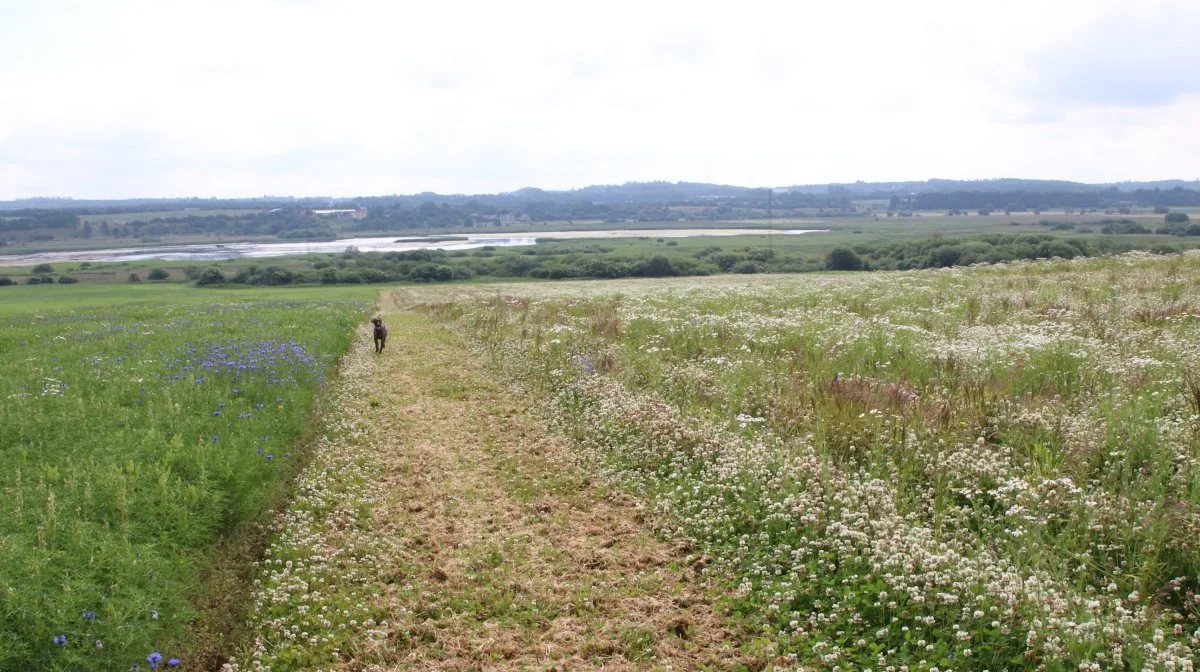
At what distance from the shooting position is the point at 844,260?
10650 centimetres

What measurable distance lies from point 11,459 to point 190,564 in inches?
175

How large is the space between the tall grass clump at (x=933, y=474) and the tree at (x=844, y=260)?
8856 centimetres

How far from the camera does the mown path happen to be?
6984 millimetres

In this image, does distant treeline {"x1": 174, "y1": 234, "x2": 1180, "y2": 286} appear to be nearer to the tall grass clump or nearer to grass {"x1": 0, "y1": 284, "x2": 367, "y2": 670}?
the tall grass clump

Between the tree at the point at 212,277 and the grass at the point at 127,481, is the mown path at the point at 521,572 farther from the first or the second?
the tree at the point at 212,277

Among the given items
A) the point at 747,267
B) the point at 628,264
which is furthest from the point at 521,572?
the point at 628,264

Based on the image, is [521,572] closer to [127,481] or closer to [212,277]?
[127,481]

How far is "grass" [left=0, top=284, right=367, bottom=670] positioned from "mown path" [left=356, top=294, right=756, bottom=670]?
6.62 feet

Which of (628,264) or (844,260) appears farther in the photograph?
(628,264)

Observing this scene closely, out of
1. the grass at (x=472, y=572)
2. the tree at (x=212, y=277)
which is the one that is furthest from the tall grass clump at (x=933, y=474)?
the tree at (x=212, y=277)

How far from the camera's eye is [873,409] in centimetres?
1079

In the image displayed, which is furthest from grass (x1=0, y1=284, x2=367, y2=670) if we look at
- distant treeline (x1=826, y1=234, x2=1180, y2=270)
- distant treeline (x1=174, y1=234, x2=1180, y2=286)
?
distant treeline (x1=174, y1=234, x2=1180, y2=286)

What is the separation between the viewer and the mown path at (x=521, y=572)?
22.9 ft

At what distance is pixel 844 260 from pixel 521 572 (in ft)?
349
